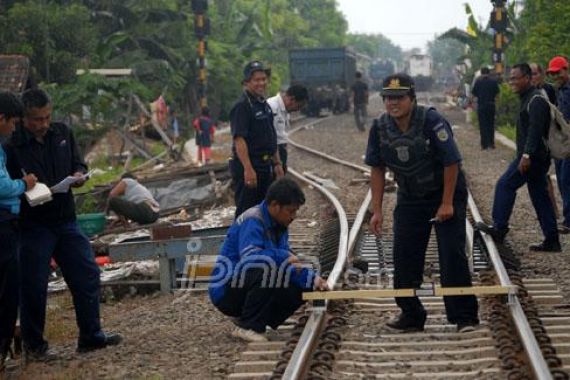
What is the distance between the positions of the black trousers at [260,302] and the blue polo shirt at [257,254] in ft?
0.17

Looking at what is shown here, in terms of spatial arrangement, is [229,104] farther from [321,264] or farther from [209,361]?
[209,361]

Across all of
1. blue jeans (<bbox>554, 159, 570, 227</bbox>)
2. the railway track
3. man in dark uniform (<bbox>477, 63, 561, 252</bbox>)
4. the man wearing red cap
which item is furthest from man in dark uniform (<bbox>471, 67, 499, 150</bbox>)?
the railway track

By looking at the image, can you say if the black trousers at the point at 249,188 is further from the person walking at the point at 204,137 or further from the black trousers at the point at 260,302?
the person walking at the point at 204,137

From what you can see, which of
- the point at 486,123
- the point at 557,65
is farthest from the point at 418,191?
the point at 486,123

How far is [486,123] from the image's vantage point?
21.0 meters

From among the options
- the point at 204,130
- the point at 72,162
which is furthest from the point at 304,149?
the point at 72,162

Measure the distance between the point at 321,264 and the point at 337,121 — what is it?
2823 cm

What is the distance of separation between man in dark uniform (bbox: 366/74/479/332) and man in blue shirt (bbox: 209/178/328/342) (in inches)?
23.8

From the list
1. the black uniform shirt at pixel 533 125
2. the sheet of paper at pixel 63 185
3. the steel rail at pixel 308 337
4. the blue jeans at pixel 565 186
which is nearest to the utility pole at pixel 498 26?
the blue jeans at pixel 565 186

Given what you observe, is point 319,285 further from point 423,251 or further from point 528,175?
point 528,175

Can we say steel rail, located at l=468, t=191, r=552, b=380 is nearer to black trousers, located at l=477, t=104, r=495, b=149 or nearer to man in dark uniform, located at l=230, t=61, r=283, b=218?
man in dark uniform, located at l=230, t=61, r=283, b=218

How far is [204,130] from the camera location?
67.1ft

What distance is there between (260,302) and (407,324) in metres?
0.93

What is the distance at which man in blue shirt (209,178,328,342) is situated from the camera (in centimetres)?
601
